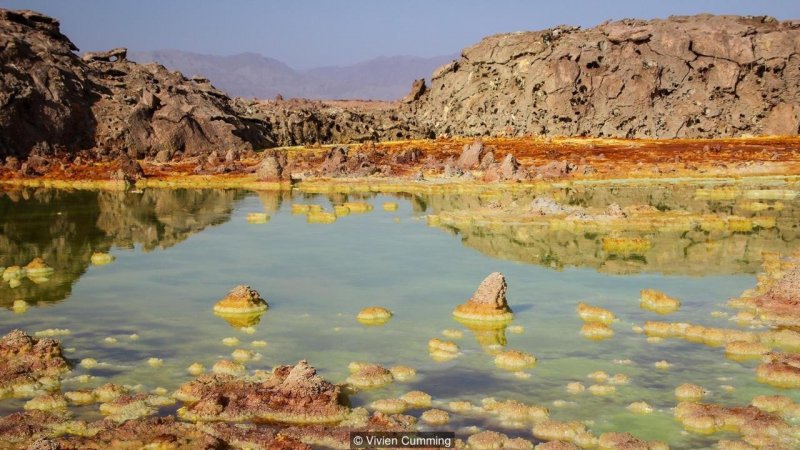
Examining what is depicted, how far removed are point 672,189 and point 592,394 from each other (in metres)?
20.3

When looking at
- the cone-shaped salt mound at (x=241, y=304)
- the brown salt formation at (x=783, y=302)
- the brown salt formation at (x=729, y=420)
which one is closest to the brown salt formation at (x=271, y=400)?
the brown salt formation at (x=729, y=420)

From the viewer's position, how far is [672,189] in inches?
1052

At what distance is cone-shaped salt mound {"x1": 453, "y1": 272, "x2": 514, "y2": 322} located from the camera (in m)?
10.9

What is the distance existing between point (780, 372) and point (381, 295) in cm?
598

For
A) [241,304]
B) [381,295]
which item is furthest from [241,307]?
[381,295]

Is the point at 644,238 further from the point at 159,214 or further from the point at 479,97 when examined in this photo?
the point at 479,97

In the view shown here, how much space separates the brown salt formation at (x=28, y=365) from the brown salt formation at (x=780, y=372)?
7482 mm

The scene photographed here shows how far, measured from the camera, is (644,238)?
1702 cm

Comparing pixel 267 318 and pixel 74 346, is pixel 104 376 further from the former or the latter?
pixel 267 318

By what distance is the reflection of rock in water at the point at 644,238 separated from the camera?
15.0m

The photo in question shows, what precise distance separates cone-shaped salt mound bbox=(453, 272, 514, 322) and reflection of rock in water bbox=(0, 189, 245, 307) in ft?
21.3

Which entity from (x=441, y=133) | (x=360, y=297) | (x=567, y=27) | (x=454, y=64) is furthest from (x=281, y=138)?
(x=360, y=297)

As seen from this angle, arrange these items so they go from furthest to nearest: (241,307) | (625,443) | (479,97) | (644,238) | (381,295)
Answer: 1. (479,97)
2. (644,238)
3. (381,295)
4. (241,307)
5. (625,443)

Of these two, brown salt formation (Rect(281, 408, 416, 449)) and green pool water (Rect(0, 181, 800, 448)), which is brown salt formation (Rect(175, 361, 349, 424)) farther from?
green pool water (Rect(0, 181, 800, 448))
